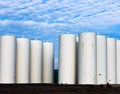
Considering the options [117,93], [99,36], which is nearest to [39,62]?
[99,36]

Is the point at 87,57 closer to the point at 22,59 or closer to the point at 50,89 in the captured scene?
the point at 22,59

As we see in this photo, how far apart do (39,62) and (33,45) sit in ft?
7.08

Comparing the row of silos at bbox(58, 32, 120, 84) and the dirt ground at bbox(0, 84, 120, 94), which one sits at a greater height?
the row of silos at bbox(58, 32, 120, 84)

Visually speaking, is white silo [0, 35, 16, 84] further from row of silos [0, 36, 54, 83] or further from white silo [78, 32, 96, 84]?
white silo [78, 32, 96, 84]

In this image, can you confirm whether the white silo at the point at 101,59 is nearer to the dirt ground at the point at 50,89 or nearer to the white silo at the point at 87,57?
the white silo at the point at 87,57

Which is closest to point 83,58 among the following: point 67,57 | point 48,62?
point 67,57

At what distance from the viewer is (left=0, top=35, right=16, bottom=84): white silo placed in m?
31.6

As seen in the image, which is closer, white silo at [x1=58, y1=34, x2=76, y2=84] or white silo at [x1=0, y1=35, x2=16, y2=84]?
white silo at [x1=58, y1=34, x2=76, y2=84]

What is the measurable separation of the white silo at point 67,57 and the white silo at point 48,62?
728 centimetres

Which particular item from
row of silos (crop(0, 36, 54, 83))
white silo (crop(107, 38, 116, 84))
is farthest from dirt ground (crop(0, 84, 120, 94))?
white silo (crop(107, 38, 116, 84))

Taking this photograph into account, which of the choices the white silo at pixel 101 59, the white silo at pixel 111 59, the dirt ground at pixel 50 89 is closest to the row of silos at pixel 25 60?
the white silo at pixel 111 59

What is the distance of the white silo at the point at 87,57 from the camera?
30.0 m

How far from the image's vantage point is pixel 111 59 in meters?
35.8

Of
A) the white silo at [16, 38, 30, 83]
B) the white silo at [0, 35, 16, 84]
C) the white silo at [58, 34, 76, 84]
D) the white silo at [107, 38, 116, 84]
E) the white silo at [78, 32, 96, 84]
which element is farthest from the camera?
the white silo at [107, 38, 116, 84]
